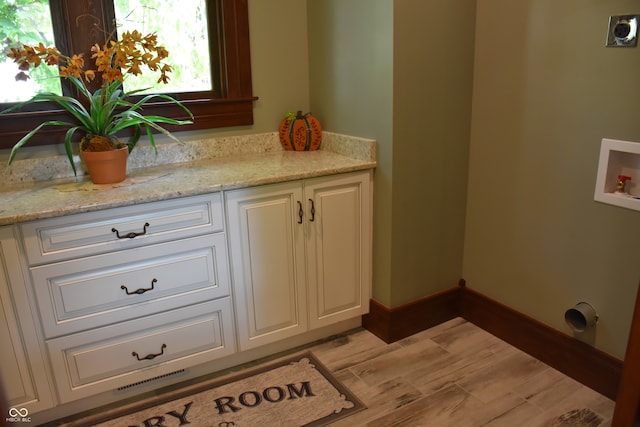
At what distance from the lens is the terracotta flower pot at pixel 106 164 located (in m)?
2.02

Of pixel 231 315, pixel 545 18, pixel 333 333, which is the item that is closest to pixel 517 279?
pixel 333 333

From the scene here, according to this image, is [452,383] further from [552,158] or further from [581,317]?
[552,158]

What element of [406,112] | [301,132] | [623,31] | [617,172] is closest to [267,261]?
[301,132]

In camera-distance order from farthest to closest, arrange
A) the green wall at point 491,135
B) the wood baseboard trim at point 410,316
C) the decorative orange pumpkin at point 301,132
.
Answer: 1. the decorative orange pumpkin at point 301,132
2. the wood baseboard trim at point 410,316
3. the green wall at point 491,135

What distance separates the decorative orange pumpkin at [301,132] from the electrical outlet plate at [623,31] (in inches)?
51.7

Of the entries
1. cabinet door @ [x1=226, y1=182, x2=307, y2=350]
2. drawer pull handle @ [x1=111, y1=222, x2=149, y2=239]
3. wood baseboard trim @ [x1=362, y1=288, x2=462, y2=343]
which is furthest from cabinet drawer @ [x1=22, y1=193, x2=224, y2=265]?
wood baseboard trim @ [x1=362, y1=288, x2=462, y2=343]

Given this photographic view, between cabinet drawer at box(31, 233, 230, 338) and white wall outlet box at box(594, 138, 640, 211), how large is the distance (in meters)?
1.47

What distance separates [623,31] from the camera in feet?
5.91

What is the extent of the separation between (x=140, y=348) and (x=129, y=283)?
28cm

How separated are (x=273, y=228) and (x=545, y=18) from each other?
1.37m

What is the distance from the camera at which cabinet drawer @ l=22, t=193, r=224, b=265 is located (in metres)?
1.80

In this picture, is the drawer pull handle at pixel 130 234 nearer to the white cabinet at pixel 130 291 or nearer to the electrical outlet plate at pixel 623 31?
the white cabinet at pixel 130 291

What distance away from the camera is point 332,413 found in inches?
79.4

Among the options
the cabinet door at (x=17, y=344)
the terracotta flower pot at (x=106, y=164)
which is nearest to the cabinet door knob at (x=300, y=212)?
the terracotta flower pot at (x=106, y=164)
